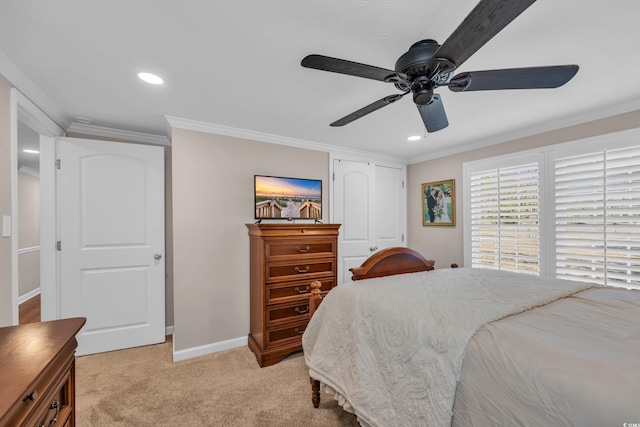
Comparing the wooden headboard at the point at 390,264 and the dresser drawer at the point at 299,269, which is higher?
the wooden headboard at the point at 390,264

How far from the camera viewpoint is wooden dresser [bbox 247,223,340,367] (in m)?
2.58

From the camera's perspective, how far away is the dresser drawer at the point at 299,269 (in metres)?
2.62

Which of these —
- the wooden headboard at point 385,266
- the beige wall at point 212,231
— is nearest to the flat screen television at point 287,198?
the beige wall at point 212,231

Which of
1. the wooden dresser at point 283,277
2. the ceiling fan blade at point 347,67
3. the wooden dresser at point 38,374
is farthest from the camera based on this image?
the wooden dresser at point 283,277

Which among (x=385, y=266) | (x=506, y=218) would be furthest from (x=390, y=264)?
(x=506, y=218)

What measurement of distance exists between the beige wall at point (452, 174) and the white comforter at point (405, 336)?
1653 mm

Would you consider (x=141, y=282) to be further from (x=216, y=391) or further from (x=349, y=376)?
(x=349, y=376)

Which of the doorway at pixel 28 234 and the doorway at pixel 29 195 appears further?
the doorway at pixel 28 234

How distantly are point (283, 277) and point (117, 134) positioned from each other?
247 cm

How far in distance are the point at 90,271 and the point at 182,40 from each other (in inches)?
99.8

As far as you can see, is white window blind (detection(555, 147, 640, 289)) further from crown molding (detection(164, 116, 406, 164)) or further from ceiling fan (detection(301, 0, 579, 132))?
crown molding (detection(164, 116, 406, 164))

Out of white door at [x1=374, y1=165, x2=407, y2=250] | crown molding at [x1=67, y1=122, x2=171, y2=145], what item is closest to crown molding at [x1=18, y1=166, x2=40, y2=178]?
crown molding at [x1=67, y1=122, x2=171, y2=145]

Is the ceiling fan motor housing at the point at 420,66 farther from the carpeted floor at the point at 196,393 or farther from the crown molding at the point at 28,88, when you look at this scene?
the crown molding at the point at 28,88

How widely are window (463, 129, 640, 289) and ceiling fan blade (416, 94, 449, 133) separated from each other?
71.9 inches
